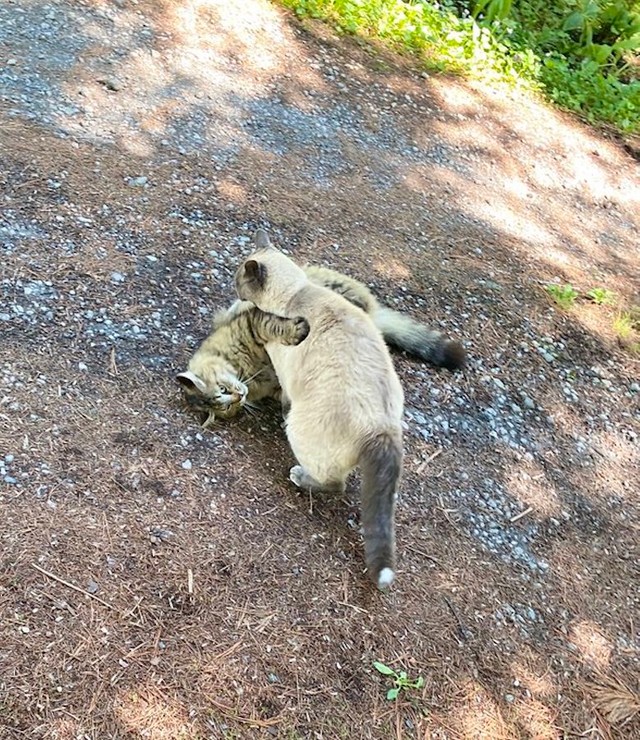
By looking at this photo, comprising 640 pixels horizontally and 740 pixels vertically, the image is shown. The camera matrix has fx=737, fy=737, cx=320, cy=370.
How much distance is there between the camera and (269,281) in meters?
4.32

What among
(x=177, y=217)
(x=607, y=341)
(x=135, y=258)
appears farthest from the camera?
(x=607, y=341)

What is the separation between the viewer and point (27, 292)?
14.3ft

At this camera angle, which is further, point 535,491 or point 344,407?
point 535,491

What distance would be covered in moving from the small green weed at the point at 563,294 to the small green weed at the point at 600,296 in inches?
6.0

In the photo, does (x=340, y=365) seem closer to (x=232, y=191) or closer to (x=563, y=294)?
(x=232, y=191)

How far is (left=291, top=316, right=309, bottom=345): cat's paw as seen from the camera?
3.92 m

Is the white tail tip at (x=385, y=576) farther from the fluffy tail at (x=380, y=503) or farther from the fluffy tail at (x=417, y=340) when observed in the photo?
A: the fluffy tail at (x=417, y=340)

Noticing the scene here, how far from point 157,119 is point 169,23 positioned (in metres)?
1.69

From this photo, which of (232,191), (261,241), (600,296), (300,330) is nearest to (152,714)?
(300,330)

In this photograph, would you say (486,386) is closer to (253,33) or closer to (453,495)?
(453,495)

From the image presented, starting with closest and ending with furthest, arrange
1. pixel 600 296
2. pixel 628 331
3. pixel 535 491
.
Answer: pixel 535 491 < pixel 628 331 < pixel 600 296

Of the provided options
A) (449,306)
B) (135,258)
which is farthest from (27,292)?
(449,306)

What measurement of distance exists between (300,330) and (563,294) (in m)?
3.01

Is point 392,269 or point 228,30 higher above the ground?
point 228,30
